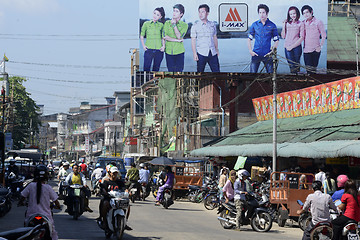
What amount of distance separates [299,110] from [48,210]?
23909 mm

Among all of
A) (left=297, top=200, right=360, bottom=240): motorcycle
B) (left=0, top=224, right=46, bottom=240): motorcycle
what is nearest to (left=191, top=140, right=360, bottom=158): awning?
(left=297, top=200, right=360, bottom=240): motorcycle

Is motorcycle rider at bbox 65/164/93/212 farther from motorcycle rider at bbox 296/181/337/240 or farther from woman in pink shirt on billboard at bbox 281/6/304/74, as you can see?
woman in pink shirt on billboard at bbox 281/6/304/74

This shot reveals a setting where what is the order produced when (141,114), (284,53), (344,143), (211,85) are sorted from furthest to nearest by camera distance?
(141,114) → (211,85) → (284,53) → (344,143)

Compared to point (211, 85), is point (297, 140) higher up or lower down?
lower down

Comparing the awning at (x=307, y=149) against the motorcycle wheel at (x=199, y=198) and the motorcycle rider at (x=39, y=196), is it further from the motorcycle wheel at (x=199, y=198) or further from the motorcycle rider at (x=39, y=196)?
the motorcycle rider at (x=39, y=196)

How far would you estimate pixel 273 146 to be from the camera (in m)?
27.4

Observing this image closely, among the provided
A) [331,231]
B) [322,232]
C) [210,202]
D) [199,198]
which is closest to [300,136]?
[210,202]

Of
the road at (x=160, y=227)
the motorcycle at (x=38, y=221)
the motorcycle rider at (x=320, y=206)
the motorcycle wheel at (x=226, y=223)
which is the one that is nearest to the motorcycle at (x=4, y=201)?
the road at (x=160, y=227)

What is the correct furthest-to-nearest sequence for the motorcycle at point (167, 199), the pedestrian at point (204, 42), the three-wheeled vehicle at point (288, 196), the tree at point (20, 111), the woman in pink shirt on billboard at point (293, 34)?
the tree at point (20, 111)
the woman in pink shirt on billboard at point (293, 34)
the pedestrian at point (204, 42)
the motorcycle at point (167, 199)
the three-wheeled vehicle at point (288, 196)

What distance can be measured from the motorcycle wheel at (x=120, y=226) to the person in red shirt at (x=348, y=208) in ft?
15.3

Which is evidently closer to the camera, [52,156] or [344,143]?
[344,143]

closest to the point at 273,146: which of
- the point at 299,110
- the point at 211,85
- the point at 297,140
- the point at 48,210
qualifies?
the point at 297,140

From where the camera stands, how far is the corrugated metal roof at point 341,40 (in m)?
51.6

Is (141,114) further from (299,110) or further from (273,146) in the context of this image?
(273,146)
